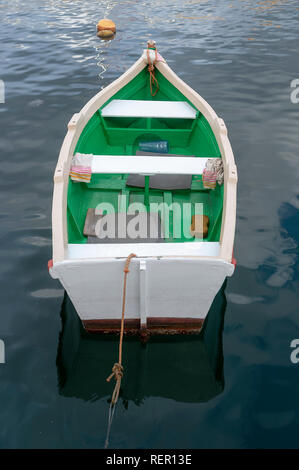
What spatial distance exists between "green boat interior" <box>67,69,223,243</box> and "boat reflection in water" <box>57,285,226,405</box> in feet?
5.14

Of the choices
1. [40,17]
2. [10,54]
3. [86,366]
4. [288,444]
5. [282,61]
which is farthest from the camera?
[40,17]

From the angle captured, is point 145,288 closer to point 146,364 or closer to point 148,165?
point 146,364

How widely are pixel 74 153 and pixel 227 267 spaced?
3851 millimetres

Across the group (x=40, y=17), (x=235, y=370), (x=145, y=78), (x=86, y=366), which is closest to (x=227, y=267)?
(x=235, y=370)

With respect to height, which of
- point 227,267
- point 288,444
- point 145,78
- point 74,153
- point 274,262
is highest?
point 145,78

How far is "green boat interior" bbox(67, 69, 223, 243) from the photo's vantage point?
20.0 feet

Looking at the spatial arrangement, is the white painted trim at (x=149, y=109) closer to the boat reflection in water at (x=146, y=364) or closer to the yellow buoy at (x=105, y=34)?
the boat reflection in water at (x=146, y=364)

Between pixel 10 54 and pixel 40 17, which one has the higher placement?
pixel 40 17

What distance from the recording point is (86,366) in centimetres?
487

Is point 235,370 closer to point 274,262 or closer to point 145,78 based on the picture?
point 274,262

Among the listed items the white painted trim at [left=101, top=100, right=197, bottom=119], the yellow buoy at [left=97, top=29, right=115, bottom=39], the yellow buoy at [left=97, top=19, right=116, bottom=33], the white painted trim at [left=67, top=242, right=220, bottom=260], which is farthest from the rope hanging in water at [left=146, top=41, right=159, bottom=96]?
the yellow buoy at [left=97, top=19, right=116, bottom=33]

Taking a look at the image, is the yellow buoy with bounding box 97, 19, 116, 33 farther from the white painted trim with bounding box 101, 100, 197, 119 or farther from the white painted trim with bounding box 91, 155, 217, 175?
the white painted trim with bounding box 91, 155, 217, 175

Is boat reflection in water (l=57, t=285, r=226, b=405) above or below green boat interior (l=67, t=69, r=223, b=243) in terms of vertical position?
below

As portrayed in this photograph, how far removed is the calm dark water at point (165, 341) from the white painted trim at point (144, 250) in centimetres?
145
